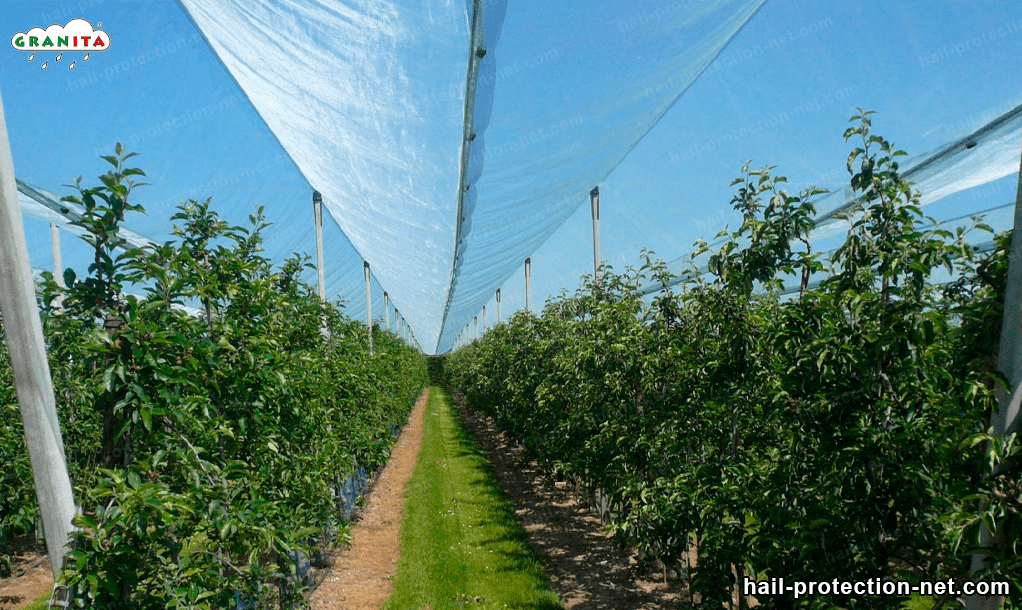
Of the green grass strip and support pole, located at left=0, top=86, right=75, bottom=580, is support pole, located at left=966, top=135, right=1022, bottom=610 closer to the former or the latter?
support pole, located at left=0, top=86, right=75, bottom=580

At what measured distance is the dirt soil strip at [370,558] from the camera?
5.94 m

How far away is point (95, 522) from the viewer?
2.13m

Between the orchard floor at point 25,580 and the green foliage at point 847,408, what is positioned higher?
the green foliage at point 847,408

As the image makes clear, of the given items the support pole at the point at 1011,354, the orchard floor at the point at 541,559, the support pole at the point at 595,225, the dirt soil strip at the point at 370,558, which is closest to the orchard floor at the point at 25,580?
the orchard floor at the point at 541,559

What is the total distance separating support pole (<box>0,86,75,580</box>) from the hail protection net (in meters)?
3.17

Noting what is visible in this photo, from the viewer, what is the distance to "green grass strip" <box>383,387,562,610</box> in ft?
19.0

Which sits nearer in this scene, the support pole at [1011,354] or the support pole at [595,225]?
the support pole at [1011,354]

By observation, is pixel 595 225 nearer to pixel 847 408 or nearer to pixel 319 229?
pixel 319 229

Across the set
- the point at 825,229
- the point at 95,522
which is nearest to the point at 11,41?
the point at 95,522

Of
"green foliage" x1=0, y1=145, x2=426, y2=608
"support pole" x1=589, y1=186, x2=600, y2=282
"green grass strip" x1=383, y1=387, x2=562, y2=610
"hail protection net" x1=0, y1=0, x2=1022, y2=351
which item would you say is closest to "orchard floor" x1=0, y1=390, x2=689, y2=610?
"green grass strip" x1=383, y1=387, x2=562, y2=610

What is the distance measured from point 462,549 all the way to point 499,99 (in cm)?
524

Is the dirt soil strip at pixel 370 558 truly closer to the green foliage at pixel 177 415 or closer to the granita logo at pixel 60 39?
the green foliage at pixel 177 415

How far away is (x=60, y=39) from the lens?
4219 mm

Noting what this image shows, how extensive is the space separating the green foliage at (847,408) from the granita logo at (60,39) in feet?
15.6
